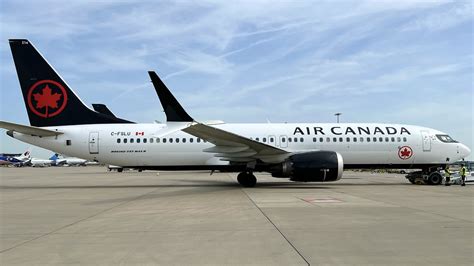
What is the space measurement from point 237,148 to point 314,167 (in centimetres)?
334

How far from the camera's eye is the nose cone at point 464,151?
20011 millimetres

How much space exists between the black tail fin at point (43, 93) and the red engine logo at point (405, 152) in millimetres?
15046

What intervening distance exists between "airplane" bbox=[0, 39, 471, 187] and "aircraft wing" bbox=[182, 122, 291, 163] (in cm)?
51

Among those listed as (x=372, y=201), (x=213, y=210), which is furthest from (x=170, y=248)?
(x=372, y=201)

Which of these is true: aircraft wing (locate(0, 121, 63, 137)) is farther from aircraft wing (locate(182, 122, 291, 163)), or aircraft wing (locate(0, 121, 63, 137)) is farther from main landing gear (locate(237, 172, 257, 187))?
main landing gear (locate(237, 172, 257, 187))

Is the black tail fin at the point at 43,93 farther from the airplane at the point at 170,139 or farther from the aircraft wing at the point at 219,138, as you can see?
the aircraft wing at the point at 219,138

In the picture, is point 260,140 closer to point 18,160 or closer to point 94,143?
point 94,143

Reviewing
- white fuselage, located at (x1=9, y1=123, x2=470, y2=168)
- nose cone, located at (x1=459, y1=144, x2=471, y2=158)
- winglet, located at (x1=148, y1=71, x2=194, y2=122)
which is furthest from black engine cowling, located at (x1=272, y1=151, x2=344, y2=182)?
nose cone, located at (x1=459, y1=144, x2=471, y2=158)

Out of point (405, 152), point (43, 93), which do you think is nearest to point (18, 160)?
point (43, 93)

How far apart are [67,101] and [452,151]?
62.3 ft

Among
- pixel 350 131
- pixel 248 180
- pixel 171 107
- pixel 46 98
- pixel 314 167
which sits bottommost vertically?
pixel 248 180

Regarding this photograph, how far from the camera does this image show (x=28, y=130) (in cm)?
1808

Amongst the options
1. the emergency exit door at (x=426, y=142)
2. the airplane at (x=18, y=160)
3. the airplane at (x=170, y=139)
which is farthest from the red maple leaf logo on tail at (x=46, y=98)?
the airplane at (x=18, y=160)

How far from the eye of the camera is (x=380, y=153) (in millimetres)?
19297
